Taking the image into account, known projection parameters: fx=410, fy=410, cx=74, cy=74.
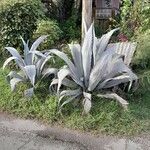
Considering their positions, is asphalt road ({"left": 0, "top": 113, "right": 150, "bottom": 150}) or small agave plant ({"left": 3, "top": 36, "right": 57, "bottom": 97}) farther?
small agave plant ({"left": 3, "top": 36, "right": 57, "bottom": 97})

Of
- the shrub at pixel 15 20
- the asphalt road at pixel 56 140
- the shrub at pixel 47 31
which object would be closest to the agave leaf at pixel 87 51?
the asphalt road at pixel 56 140

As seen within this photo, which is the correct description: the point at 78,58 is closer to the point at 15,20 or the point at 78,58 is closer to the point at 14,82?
the point at 14,82

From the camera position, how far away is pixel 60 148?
520 centimetres

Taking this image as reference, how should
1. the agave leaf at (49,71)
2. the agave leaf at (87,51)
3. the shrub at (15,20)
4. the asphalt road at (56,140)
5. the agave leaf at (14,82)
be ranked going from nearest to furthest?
the asphalt road at (56,140) → the agave leaf at (87,51) → the agave leaf at (14,82) → the agave leaf at (49,71) → the shrub at (15,20)

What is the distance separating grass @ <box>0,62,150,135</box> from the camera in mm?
5605

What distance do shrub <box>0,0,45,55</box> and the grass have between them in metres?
1.39

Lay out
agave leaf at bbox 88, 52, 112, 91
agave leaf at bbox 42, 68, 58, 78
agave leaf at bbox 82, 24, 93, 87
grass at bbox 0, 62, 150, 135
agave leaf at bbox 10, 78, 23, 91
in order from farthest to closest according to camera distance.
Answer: agave leaf at bbox 42, 68, 58, 78 → agave leaf at bbox 10, 78, 23, 91 → agave leaf at bbox 82, 24, 93, 87 → agave leaf at bbox 88, 52, 112, 91 → grass at bbox 0, 62, 150, 135

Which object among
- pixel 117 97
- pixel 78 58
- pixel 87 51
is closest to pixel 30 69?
pixel 78 58

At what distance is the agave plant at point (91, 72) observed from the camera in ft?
19.0

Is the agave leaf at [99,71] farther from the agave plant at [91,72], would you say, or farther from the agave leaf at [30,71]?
the agave leaf at [30,71]

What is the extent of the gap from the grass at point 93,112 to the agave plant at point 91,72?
133 mm

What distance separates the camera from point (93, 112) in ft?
19.1

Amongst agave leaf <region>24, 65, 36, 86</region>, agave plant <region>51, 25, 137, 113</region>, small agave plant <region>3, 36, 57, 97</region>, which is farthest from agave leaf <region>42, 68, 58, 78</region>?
agave leaf <region>24, 65, 36, 86</region>

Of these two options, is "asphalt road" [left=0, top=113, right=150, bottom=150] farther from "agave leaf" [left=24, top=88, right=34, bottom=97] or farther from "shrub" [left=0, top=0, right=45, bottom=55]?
"shrub" [left=0, top=0, right=45, bottom=55]
